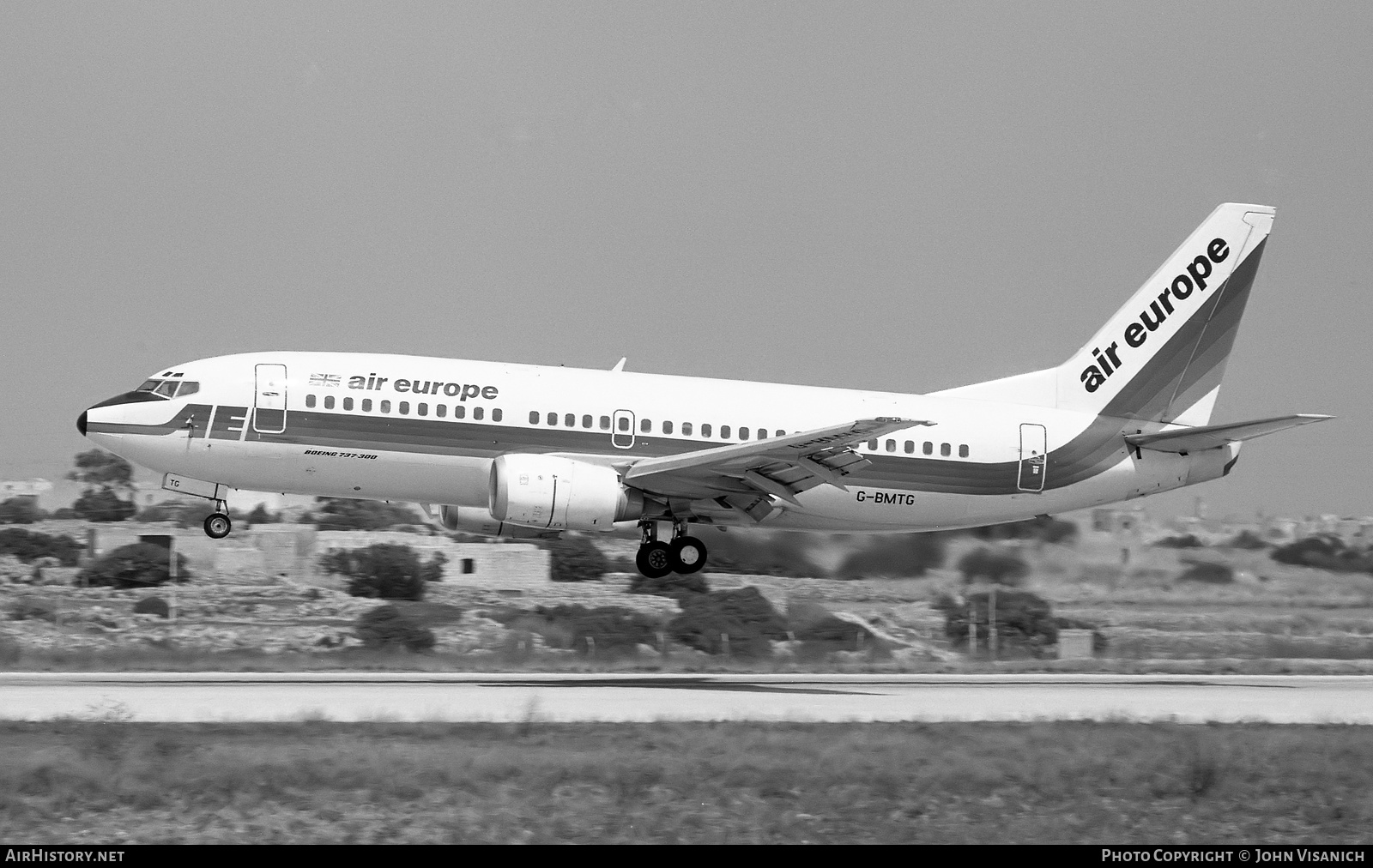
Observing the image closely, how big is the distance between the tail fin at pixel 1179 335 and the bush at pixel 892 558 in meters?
6.33

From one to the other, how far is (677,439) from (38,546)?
53.5 meters

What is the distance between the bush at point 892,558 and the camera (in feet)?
121

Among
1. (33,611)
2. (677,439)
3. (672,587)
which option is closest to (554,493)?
(677,439)

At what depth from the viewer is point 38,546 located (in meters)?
72.6

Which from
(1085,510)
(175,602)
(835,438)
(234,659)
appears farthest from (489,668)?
(175,602)

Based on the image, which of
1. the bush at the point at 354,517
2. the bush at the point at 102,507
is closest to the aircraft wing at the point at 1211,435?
the bush at the point at 354,517

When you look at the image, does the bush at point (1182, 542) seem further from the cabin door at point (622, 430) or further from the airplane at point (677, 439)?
the cabin door at point (622, 430)

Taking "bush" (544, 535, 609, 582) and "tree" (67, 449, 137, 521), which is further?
"tree" (67, 449, 137, 521)

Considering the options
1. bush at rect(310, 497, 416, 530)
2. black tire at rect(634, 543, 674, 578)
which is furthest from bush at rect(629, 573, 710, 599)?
bush at rect(310, 497, 416, 530)

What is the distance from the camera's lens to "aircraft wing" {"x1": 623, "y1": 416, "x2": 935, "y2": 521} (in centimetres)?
2673

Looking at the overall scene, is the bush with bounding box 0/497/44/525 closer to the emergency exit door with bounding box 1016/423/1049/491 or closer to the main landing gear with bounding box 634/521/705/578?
the main landing gear with bounding box 634/521/705/578

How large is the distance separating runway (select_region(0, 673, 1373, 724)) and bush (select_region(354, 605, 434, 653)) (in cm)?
1315

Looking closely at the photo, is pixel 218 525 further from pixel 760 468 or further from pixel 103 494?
pixel 103 494

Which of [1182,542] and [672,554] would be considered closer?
[672,554]
